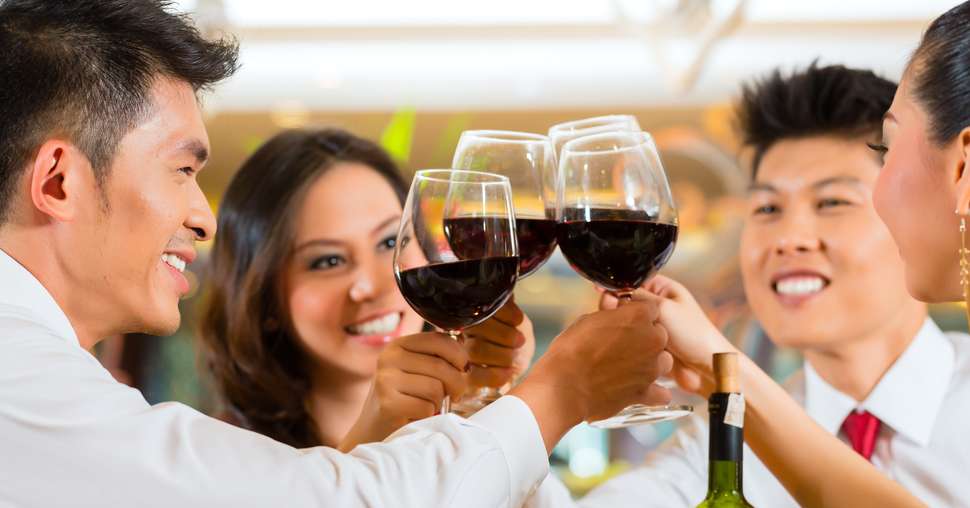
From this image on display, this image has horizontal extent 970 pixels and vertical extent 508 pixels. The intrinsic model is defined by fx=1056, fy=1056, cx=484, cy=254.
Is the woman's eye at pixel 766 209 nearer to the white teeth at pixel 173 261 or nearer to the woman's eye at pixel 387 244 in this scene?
the woman's eye at pixel 387 244

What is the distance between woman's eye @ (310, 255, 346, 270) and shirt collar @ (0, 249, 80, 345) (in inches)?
34.9

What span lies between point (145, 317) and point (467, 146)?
0.46 m

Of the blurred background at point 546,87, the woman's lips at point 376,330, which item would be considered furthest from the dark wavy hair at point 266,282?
the blurred background at point 546,87

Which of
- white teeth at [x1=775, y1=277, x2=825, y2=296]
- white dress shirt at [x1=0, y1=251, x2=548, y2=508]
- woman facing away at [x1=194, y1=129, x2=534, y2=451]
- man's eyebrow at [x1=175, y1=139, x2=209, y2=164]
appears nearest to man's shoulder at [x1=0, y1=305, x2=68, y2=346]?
white dress shirt at [x1=0, y1=251, x2=548, y2=508]

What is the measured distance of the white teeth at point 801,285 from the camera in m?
2.15

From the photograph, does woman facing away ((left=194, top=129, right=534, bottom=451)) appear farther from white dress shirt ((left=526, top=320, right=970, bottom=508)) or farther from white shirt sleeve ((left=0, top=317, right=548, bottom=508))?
white shirt sleeve ((left=0, top=317, right=548, bottom=508))

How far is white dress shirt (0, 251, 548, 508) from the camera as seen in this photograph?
0.98m

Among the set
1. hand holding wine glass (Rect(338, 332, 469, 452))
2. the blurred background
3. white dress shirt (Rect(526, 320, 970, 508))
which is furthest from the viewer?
the blurred background

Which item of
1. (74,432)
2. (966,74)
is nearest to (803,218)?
(966,74)

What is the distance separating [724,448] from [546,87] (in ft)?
12.3

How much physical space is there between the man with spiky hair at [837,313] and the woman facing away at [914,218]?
0.51 meters

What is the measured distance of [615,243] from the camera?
4.14 feet

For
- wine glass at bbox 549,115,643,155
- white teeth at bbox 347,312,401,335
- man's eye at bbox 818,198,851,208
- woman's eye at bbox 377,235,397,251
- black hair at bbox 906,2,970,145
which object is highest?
black hair at bbox 906,2,970,145

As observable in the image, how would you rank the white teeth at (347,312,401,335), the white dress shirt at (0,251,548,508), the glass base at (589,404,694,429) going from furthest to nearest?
the white teeth at (347,312,401,335) < the glass base at (589,404,694,429) < the white dress shirt at (0,251,548,508)
